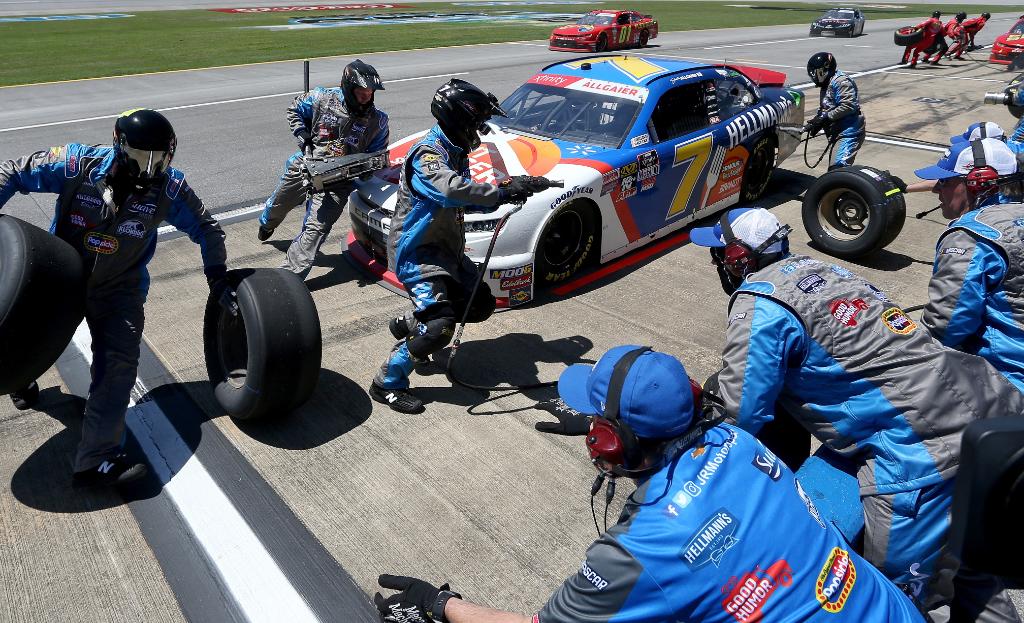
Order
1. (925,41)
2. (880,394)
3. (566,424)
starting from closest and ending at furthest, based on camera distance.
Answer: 1. (880,394)
2. (566,424)
3. (925,41)

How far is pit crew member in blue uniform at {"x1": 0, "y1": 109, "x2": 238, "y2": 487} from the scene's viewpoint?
411cm

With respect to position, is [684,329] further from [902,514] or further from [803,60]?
[803,60]

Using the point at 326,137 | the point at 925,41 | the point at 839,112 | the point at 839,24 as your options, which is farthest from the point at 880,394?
the point at 839,24

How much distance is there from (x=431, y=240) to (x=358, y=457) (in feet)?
4.71

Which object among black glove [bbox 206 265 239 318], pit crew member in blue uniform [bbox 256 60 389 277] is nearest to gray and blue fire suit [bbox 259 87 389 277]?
pit crew member in blue uniform [bbox 256 60 389 277]

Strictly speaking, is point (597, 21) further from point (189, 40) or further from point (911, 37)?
point (189, 40)

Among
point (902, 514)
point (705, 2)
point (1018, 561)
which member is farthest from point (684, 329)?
point (705, 2)

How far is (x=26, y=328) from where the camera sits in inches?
146

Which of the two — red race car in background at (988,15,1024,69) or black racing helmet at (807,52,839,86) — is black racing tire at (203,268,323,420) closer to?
black racing helmet at (807,52,839,86)

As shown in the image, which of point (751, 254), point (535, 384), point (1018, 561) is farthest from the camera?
point (535, 384)

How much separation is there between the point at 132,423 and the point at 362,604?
216 centimetres

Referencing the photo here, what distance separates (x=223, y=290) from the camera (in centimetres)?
474

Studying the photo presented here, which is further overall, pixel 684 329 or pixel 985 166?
pixel 684 329

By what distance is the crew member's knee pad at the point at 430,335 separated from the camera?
492 cm
